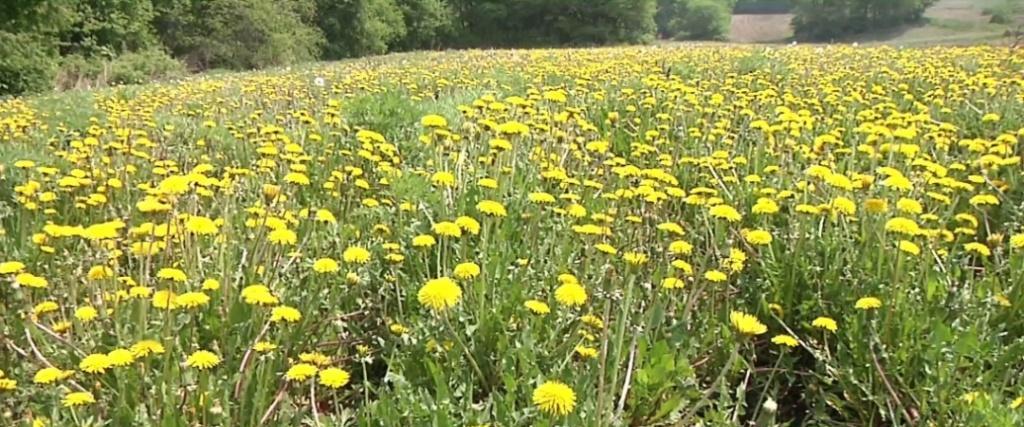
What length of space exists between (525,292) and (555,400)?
0.81 metres

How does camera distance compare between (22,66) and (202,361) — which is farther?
(22,66)

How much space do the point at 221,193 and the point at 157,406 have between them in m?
1.73

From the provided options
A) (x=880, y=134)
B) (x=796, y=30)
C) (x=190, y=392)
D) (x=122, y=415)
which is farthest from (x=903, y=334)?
(x=796, y=30)

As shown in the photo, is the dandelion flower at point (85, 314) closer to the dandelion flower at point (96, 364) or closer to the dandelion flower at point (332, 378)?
the dandelion flower at point (96, 364)

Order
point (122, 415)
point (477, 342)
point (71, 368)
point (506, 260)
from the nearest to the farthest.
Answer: point (122, 415), point (71, 368), point (477, 342), point (506, 260)

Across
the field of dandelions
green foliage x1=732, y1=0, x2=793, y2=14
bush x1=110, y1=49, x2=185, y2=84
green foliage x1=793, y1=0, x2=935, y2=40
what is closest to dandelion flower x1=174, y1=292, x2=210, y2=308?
the field of dandelions

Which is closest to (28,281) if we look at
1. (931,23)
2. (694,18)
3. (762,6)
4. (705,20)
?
(931,23)

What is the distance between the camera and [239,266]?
8.18ft

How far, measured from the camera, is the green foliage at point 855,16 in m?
60.4

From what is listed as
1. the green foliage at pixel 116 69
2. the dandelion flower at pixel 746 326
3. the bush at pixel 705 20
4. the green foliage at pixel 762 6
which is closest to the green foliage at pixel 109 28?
the green foliage at pixel 116 69

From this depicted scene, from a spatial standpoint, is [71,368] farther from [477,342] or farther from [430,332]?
[477,342]

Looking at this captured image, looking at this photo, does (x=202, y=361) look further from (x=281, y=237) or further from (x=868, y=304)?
(x=868, y=304)

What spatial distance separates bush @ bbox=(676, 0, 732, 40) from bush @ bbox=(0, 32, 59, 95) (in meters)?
69.1

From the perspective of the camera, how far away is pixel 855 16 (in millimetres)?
62219
